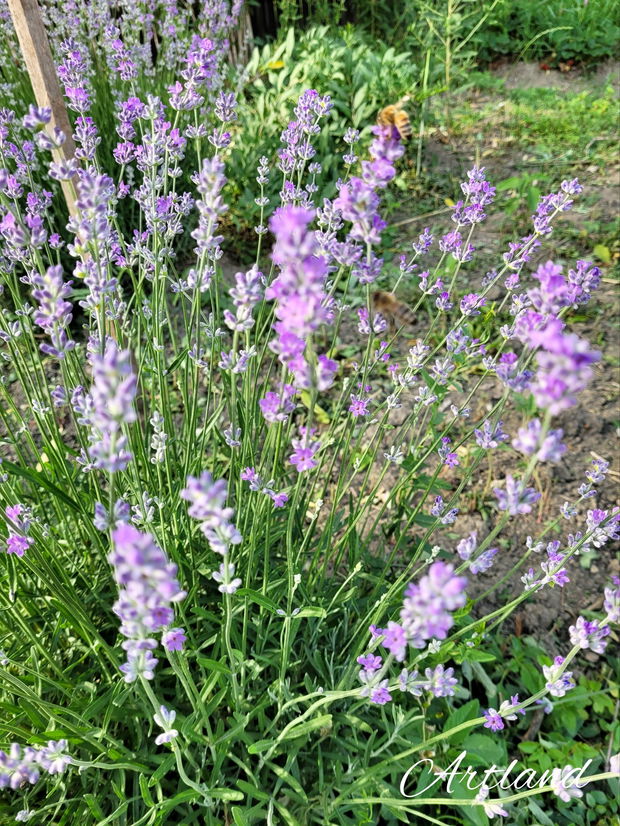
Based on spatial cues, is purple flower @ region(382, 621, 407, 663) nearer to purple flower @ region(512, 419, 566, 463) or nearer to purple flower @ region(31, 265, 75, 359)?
purple flower @ region(512, 419, 566, 463)

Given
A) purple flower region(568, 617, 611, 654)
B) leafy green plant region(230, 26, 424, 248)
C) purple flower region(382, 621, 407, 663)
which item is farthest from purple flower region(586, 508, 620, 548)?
leafy green plant region(230, 26, 424, 248)

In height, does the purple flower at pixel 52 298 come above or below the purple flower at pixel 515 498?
above

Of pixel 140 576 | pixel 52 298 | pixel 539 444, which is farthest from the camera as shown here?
pixel 52 298

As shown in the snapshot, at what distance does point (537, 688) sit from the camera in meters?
1.85

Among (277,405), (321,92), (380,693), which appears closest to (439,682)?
(380,693)

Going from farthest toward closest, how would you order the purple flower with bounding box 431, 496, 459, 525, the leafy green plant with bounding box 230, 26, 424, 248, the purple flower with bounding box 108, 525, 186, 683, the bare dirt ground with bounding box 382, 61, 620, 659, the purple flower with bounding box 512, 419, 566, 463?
the leafy green plant with bounding box 230, 26, 424, 248, the bare dirt ground with bounding box 382, 61, 620, 659, the purple flower with bounding box 431, 496, 459, 525, the purple flower with bounding box 512, 419, 566, 463, the purple flower with bounding box 108, 525, 186, 683

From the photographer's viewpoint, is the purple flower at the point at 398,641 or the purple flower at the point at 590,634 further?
the purple flower at the point at 590,634

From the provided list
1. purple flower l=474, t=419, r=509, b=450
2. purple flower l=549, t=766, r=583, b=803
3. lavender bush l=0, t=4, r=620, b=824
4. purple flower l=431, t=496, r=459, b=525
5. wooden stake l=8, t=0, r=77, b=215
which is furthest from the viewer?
wooden stake l=8, t=0, r=77, b=215

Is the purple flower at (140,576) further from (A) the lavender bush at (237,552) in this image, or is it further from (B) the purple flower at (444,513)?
(B) the purple flower at (444,513)

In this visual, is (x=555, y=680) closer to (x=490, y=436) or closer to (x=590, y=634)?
(x=590, y=634)

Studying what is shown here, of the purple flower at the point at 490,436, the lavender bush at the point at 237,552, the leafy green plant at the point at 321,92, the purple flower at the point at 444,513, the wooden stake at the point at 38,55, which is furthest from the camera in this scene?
the leafy green plant at the point at 321,92

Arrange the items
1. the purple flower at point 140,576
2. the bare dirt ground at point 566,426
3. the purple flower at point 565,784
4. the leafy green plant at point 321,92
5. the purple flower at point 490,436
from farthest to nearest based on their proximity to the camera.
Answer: the leafy green plant at point 321,92 < the bare dirt ground at point 566,426 < the purple flower at point 490,436 < the purple flower at point 565,784 < the purple flower at point 140,576

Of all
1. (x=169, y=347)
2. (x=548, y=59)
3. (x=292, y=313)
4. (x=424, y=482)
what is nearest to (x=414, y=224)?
(x=169, y=347)

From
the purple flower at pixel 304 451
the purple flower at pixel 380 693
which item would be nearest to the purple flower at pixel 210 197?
the purple flower at pixel 304 451
